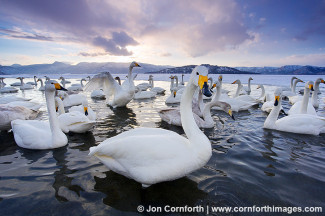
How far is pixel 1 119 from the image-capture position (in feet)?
17.7

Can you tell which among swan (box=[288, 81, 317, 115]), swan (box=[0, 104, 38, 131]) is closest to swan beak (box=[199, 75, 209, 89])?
swan (box=[0, 104, 38, 131])

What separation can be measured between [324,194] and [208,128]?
12.2 feet

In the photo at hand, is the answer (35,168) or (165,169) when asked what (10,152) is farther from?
(165,169)

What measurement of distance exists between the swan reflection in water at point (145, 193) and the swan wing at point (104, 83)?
723 cm

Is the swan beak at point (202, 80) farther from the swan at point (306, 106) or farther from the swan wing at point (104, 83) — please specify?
the swan wing at point (104, 83)

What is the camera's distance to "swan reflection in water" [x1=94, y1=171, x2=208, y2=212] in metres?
2.71

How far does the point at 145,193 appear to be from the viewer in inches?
114

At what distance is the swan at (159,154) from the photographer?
259 cm

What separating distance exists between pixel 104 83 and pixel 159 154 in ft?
27.8

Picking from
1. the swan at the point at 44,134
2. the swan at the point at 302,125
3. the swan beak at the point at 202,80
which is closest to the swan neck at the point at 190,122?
the swan beak at the point at 202,80

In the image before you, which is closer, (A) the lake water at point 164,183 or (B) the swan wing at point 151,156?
(B) the swan wing at point 151,156

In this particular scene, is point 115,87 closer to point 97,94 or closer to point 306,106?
point 97,94

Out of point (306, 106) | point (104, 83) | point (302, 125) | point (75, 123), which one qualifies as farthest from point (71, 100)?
point (306, 106)

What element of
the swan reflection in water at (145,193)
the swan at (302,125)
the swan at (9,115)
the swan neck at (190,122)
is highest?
the swan neck at (190,122)
